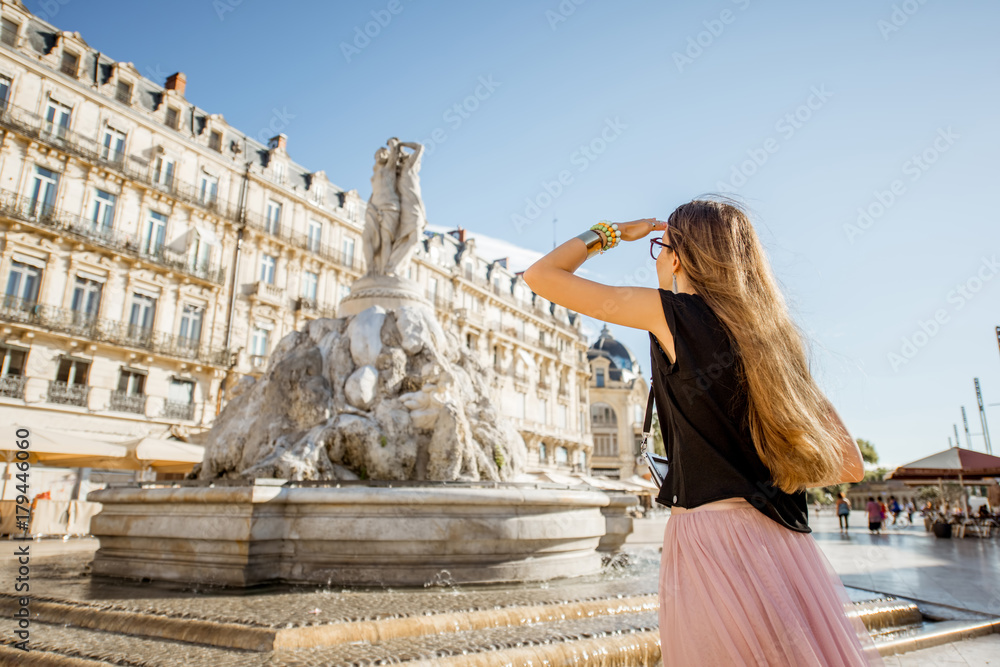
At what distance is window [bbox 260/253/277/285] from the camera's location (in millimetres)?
27953

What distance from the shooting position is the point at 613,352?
59.7 meters

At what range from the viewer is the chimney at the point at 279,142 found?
30.6 meters

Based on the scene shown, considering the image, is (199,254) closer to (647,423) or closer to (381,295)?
(381,295)

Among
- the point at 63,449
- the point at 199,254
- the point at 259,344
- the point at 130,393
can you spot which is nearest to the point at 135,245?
the point at 199,254

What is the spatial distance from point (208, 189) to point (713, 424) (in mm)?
28899

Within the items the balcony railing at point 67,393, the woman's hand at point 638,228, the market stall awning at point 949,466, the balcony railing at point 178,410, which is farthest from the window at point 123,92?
the market stall awning at point 949,466

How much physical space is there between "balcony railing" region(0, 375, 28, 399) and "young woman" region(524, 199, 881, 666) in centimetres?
2347

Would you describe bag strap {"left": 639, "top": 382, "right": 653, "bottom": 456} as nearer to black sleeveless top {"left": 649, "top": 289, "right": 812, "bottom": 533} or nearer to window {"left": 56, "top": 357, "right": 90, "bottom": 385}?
black sleeveless top {"left": 649, "top": 289, "right": 812, "bottom": 533}

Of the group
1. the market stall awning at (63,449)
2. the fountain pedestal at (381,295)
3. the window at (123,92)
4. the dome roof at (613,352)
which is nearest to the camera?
the fountain pedestal at (381,295)

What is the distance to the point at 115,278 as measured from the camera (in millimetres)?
22828

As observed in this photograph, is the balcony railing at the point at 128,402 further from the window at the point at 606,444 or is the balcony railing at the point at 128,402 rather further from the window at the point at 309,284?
the window at the point at 606,444

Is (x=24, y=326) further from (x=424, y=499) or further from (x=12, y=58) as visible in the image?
(x=424, y=499)

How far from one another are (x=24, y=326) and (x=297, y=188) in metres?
13.3

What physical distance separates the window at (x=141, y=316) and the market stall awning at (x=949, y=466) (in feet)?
82.9
